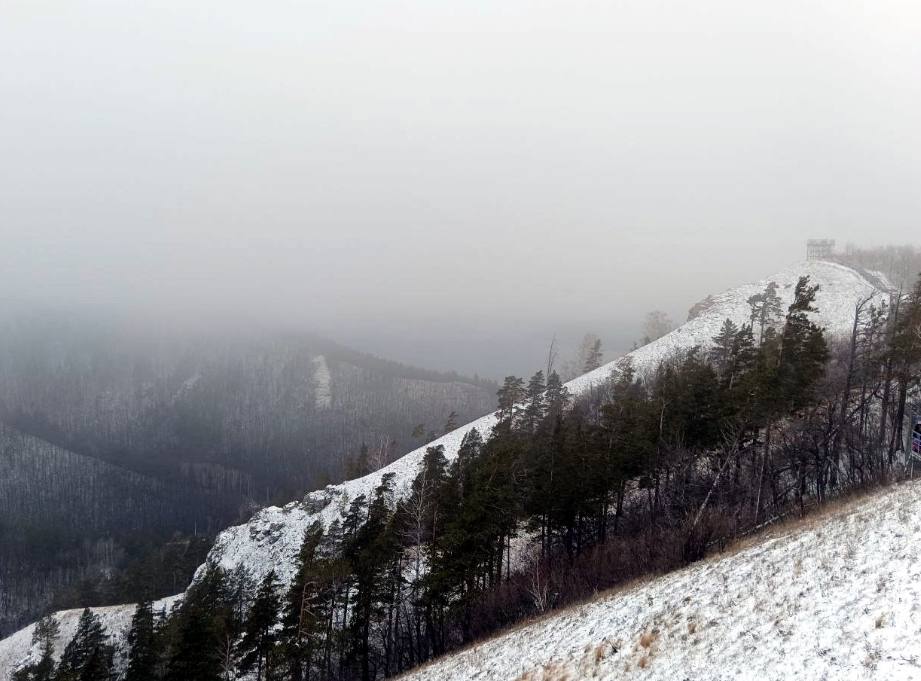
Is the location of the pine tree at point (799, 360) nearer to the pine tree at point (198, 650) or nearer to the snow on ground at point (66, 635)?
the pine tree at point (198, 650)

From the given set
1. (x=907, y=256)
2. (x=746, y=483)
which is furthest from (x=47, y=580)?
(x=907, y=256)

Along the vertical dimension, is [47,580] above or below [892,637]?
below

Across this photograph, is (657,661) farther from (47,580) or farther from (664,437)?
(47,580)

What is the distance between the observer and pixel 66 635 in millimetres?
59938

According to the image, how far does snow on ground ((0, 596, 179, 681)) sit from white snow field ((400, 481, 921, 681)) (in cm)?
6003

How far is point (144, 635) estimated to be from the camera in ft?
117

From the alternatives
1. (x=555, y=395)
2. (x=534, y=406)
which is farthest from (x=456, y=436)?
(x=534, y=406)

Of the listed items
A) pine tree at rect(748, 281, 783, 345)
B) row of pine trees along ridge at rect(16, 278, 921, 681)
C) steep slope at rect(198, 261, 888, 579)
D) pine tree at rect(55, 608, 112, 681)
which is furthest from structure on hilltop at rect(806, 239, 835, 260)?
pine tree at rect(55, 608, 112, 681)

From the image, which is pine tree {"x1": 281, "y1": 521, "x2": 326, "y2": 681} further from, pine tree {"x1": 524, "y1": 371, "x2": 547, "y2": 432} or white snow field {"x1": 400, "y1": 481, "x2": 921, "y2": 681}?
pine tree {"x1": 524, "y1": 371, "x2": 547, "y2": 432}

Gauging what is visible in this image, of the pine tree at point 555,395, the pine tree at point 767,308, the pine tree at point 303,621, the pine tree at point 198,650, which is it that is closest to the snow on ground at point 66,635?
the pine tree at point 198,650

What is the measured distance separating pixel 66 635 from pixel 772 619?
7928cm

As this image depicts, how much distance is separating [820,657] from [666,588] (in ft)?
21.9

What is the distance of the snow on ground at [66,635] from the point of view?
189ft

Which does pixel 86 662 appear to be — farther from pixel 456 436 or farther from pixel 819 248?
pixel 819 248
